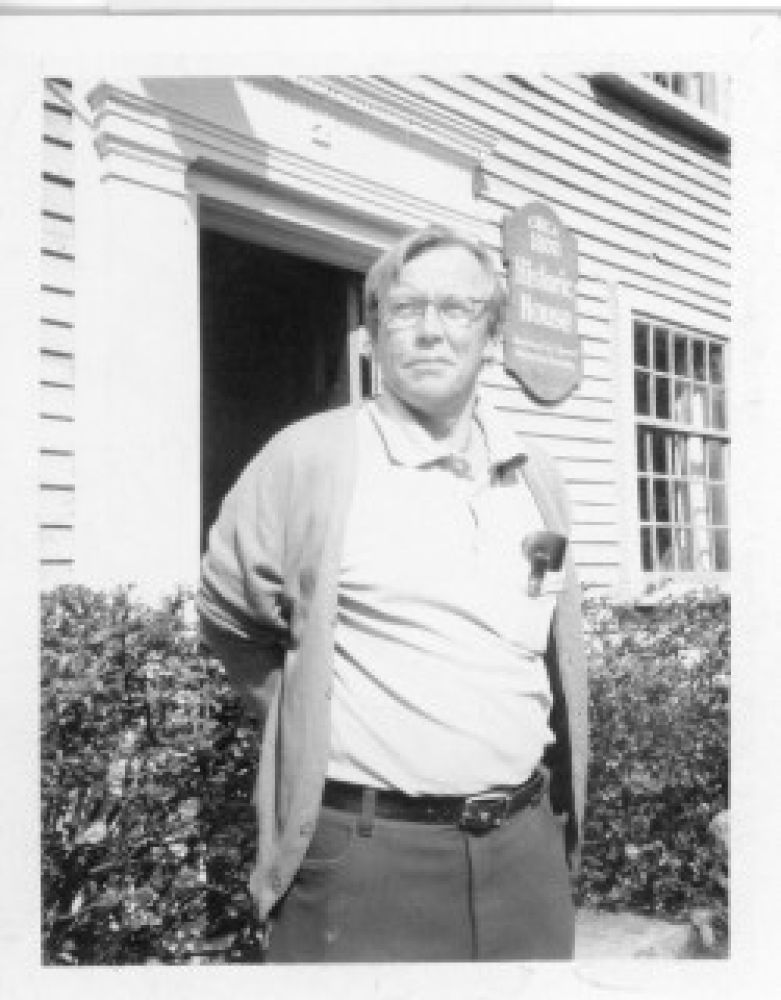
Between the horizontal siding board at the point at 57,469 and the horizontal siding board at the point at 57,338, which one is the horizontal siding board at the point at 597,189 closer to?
the horizontal siding board at the point at 57,338

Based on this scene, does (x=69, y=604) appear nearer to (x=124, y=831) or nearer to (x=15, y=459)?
(x=15, y=459)

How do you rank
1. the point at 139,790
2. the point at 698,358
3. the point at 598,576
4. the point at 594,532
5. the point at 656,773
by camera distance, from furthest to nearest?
the point at 698,358 → the point at 598,576 → the point at 594,532 → the point at 656,773 → the point at 139,790

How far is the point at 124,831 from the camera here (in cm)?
152

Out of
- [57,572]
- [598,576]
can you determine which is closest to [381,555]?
[57,572]

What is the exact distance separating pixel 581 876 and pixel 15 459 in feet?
4.30

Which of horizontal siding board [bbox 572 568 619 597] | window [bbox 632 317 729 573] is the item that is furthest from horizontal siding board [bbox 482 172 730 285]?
horizontal siding board [bbox 572 568 619 597]

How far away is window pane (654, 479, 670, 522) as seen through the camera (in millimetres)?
2732

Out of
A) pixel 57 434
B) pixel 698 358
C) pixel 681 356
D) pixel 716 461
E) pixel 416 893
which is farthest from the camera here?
pixel 681 356

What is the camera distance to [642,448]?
2.95 m

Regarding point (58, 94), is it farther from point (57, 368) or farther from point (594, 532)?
point (594, 532)

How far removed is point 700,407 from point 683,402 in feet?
0.20

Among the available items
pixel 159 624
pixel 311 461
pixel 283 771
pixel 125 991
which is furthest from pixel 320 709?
pixel 125 991

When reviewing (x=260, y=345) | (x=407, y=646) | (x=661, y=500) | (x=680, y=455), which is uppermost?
(x=260, y=345)

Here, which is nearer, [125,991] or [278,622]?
[278,622]
